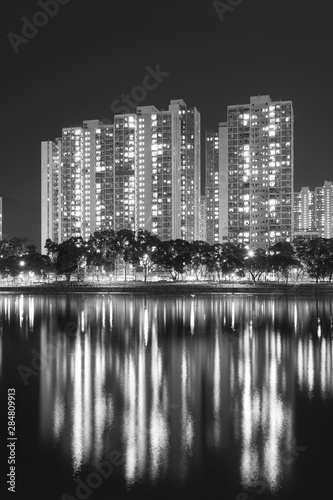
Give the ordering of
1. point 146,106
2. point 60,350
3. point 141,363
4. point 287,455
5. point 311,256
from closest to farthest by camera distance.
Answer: point 287,455, point 141,363, point 60,350, point 311,256, point 146,106

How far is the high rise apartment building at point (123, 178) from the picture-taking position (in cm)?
16162

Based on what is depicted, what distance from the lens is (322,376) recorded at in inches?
867

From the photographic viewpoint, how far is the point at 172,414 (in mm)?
16172

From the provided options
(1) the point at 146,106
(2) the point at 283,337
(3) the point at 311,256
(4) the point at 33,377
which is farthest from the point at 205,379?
(1) the point at 146,106

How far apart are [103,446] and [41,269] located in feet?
317

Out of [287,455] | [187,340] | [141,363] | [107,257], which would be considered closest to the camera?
[287,455]

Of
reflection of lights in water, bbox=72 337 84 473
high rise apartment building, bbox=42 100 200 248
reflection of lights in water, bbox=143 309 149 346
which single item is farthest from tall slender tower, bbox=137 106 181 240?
reflection of lights in water, bbox=72 337 84 473

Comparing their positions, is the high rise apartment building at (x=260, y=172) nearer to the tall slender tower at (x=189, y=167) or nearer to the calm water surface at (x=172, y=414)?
the tall slender tower at (x=189, y=167)

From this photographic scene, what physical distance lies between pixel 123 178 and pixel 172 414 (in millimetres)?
153171

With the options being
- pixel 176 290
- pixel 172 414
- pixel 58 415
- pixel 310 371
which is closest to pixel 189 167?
pixel 176 290

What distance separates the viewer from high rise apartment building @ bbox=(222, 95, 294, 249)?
159 m

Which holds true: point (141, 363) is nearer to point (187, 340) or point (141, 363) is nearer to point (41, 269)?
point (187, 340)

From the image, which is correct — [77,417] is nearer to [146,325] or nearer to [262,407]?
[262,407]

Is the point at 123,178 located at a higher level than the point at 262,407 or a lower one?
higher
